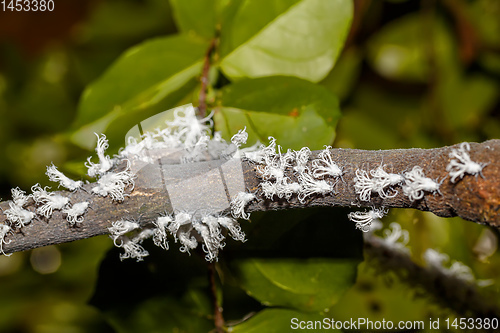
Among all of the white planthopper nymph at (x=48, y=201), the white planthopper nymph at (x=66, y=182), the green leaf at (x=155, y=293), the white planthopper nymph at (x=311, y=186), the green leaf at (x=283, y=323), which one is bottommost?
the green leaf at (x=283, y=323)

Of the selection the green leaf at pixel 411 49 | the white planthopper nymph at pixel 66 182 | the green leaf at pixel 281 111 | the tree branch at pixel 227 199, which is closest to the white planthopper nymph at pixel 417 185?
the tree branch at pixel 227 199

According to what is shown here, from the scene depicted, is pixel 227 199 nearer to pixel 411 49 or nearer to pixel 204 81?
pixel 204 81

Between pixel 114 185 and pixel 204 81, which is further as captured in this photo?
pixel 204 81

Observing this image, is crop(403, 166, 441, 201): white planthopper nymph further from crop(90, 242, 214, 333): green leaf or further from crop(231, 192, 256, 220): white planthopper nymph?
crop(90, 242, 214, 333): green leaf

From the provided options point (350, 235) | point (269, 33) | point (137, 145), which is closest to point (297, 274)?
point (350, 235)

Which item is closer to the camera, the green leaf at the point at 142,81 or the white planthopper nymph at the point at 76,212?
the white planthopper nymph at the point at 76,212

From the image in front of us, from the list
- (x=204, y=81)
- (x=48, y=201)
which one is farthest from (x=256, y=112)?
(x=48, y=201)

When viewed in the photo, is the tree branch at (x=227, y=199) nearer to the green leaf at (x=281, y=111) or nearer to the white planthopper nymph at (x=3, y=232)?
the white planthopper nymph at (x=3, y=232)

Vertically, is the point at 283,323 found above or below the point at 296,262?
below
